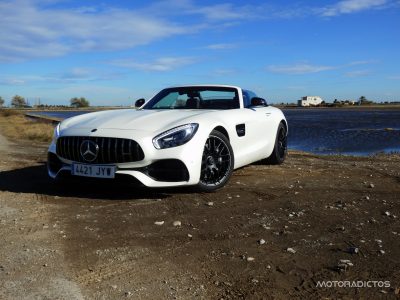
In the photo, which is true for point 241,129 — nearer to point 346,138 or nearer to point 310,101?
point 346,138

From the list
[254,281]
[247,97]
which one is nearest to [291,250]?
[254,281]

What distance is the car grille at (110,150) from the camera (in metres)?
5.13

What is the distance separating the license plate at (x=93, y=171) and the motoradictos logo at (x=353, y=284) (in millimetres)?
2877

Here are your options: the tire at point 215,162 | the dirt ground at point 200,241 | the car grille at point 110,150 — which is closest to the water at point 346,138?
the tire at point 215,162

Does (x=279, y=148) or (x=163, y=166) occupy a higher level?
(x=163, y=166)

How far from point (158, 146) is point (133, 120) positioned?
2.15 ft

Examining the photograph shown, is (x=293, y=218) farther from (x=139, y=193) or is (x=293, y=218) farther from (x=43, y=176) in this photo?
(x=43, y=176)

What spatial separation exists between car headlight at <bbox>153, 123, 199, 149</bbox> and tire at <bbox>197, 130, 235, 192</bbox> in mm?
327

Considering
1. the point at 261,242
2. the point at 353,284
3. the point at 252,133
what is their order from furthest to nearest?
the point at 252,133, the point at 261,242, the point at 353,284

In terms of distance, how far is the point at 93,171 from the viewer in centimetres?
523

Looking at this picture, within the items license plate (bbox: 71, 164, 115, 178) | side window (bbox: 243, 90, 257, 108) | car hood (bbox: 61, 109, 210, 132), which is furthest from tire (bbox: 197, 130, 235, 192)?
side window (bbox: 243, 90, 257, 108)

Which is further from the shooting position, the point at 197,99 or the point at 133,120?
the point at 197,99

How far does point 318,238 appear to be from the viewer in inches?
151

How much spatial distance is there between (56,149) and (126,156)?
1095 mm
